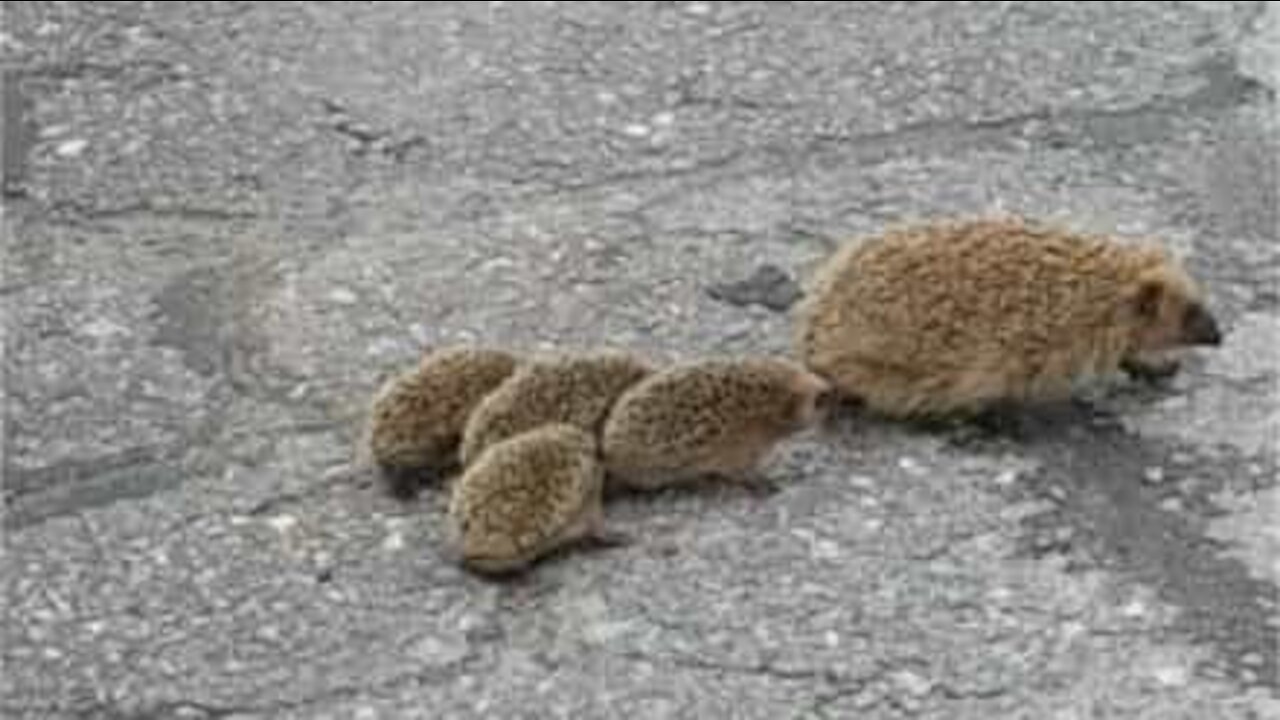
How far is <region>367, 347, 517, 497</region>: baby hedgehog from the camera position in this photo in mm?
4703

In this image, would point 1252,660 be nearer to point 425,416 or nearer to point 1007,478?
point 1007,478

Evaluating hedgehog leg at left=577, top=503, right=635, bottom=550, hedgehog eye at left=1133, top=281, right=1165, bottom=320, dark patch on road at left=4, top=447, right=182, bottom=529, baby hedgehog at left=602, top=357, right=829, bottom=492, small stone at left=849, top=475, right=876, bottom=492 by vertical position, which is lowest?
dark patch on road at left=4, top=447, right=182, bottom=529

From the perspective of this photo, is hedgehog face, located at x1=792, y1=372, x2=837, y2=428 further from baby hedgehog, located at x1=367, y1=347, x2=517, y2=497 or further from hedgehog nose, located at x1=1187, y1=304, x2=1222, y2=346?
hedgehog nose, located at x1=1187, y1=304, x2=1222, y2=346

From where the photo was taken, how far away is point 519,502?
14.6 feet

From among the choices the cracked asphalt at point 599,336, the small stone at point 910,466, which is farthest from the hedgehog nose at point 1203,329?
the small stone at point 910,466

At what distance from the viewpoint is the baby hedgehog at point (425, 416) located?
4.70 metres

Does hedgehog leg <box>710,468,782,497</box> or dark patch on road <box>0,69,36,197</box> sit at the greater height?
hedgehog leg <box>710,468,782,497</box>

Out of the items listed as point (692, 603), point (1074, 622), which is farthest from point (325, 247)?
point (1074, 622)

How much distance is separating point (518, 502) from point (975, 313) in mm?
794

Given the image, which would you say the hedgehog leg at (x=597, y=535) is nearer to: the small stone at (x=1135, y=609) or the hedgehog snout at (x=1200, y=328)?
the small stone at (x=1135, y=609)

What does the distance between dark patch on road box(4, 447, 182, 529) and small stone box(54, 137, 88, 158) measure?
3.44ft

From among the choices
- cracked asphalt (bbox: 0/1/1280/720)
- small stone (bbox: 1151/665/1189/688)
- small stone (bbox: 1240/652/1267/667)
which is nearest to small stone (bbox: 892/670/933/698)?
cracked asphalt (bbox: 0/1/1280/720)

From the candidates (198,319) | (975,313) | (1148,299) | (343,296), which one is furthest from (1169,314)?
(198,319)

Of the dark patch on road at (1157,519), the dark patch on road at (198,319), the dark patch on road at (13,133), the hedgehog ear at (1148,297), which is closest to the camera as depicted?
the dark patch on road at (1157,519)
